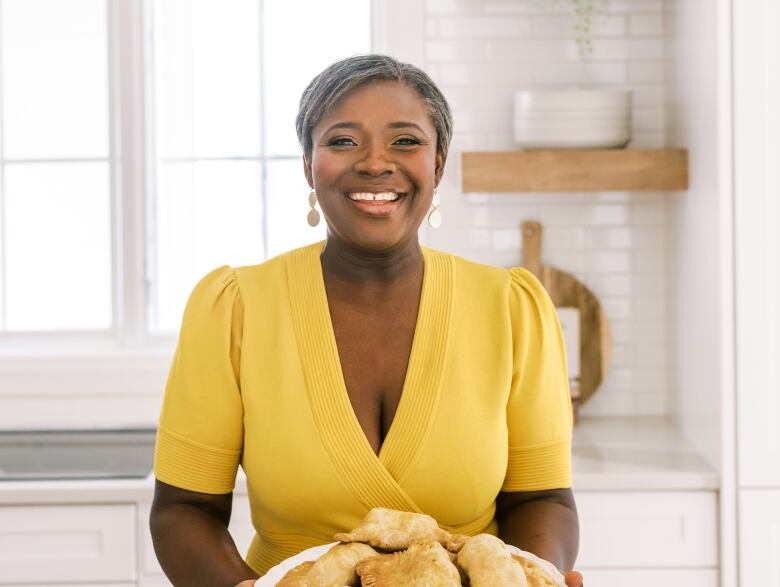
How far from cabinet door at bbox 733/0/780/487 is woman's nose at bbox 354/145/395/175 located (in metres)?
1.27

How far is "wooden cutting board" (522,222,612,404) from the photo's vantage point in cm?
289

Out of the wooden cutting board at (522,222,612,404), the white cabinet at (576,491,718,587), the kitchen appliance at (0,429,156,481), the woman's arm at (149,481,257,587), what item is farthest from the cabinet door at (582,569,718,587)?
the woman's arm at (149,481,257,587)

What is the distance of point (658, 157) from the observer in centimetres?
261

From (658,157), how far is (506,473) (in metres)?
1.41

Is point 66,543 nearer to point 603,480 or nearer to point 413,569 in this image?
point 603,480

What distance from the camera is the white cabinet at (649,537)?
7.54ft

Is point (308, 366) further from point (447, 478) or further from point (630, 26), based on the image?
point (630, 26)

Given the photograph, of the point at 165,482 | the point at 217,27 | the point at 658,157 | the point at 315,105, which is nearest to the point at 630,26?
the point at 658,157

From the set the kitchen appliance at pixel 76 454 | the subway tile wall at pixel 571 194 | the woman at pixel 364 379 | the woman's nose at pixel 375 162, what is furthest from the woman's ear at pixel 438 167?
the subway tile wall at pixel 571 194

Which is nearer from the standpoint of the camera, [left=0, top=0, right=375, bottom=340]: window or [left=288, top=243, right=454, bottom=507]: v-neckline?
[left=288, top=243, right=454, bottom=507]: v-neckline

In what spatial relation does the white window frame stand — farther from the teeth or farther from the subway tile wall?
the teeth

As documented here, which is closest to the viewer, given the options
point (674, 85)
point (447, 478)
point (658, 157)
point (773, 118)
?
point (447, 478)

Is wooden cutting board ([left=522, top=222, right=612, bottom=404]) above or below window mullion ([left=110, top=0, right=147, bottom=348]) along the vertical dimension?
below

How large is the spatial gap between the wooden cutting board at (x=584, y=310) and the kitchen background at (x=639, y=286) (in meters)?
0.05
